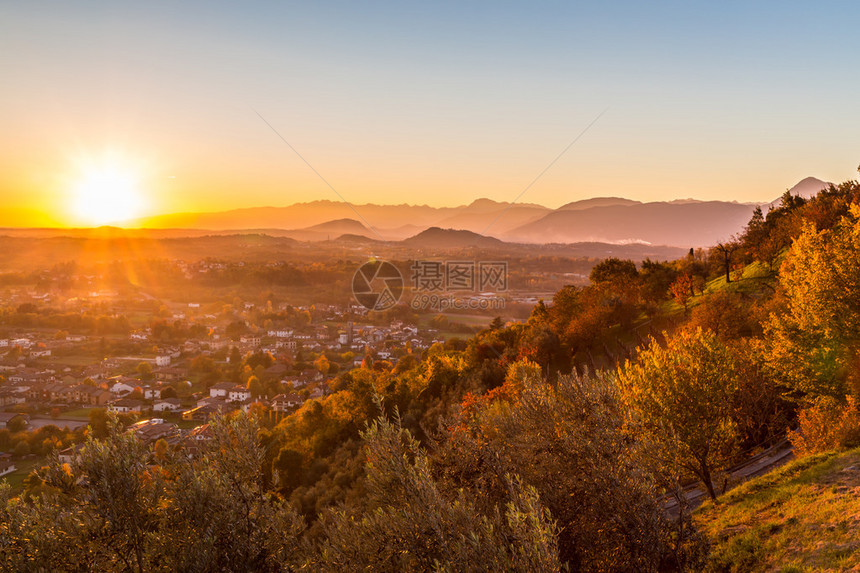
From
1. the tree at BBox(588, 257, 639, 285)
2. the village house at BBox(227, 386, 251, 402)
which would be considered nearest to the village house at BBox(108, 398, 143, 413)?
the village house at BBox(227, 386, 251, 402)

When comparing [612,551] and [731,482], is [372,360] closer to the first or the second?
[731,482]

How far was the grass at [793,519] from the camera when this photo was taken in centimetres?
1046

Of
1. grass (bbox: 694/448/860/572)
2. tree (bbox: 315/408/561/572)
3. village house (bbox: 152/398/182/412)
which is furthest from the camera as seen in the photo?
village house (bbox: 152/398/182/412)

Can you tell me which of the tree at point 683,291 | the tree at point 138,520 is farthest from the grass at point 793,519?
the tree at point 683,291

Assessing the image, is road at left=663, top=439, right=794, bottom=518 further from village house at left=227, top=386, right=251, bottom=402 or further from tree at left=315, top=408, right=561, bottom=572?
village house at left=227, top=386, right=251, bottom=402

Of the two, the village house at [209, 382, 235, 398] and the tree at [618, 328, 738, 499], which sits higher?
the tree at [618, 328, 738, 499]

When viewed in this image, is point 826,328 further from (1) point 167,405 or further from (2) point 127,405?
(2) point 127,405

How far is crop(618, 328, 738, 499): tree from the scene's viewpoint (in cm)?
1609

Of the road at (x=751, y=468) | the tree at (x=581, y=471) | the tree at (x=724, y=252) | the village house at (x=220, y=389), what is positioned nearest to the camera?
the tree at (x=581, y=471)

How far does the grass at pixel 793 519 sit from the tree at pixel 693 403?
1427 millimetres

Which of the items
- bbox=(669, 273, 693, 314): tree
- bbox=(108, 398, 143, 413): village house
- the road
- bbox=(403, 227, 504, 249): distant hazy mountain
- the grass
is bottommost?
bbox=(108, 398, 143, 413): village house

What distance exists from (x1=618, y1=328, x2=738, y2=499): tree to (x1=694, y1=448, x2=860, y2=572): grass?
4.68ft

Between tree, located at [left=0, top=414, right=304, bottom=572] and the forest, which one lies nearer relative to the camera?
tree, located at [left=0, top=414, right=304, bottom=572]

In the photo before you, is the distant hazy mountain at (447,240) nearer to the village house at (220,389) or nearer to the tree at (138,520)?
the village house at (220,389)
